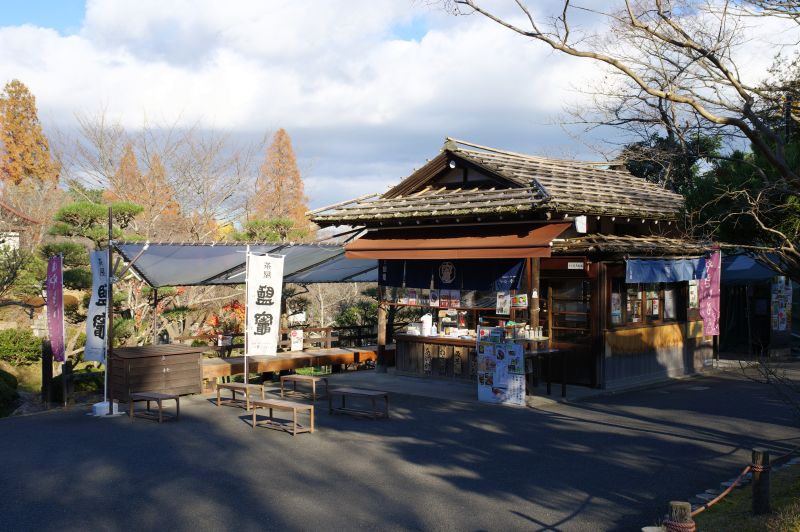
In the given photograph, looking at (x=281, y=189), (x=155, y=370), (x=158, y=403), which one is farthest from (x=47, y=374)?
(x=281, y=189)

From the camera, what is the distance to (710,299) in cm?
1556

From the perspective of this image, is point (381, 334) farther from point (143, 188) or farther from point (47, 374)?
point (143, 188)

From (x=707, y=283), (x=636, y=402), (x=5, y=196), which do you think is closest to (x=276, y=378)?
(x=636, y=402)

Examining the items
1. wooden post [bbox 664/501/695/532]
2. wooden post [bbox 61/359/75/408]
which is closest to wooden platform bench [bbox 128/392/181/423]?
wooden post [bbox 61/359/75/408]

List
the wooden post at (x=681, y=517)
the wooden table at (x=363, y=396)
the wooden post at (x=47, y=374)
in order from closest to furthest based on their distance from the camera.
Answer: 1. the wooden post at (x=681, y=517)
2. the wooden table at (x=363, y=396)
3. the wooden post at (x=47, y=374)

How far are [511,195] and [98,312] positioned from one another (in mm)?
7817

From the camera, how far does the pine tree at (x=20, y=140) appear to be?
35719 millimetres

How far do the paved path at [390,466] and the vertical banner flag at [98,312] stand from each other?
1.12m

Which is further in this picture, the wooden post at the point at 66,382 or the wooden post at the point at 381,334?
the wooden post at the point at 381,334

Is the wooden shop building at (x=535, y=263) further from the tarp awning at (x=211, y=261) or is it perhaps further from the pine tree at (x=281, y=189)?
the pine tree at (x=281, y=189)

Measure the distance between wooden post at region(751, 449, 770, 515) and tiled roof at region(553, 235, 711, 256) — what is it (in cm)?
719

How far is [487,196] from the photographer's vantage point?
1397 centimetres

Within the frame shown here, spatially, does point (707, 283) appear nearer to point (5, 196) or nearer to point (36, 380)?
point (36, 380)

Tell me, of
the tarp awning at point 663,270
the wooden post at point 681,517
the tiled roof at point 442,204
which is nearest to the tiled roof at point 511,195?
the tiled roof at point 442,204
